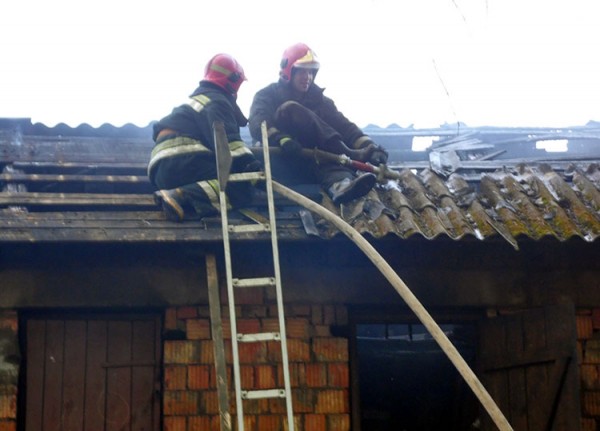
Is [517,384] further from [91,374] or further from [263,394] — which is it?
[91,374]

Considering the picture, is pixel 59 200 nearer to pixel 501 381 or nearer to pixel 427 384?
pixel 501 381

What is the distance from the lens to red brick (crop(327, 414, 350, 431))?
245 inches

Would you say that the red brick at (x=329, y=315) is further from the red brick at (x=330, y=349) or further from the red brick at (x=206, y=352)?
the red brick at (x=206, y=352)

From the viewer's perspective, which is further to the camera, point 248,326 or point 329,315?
point 329,315

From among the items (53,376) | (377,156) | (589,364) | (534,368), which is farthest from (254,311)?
(589,364)

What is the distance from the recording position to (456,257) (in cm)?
654

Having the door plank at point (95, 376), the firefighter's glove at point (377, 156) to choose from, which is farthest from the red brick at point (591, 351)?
the door plank at point (95, 376)

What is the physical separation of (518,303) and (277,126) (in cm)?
223

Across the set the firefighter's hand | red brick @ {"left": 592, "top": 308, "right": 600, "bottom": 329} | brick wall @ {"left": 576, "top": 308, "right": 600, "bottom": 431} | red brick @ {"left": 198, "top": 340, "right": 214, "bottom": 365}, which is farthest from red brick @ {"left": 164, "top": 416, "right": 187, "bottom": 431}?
red brick @ {"left": 592, "top": 308, "right": 600, "bottom": 329}

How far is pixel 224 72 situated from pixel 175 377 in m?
2.22

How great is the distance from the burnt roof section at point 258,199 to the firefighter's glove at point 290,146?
0.91ft

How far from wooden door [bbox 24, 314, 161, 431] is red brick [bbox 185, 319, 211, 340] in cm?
26

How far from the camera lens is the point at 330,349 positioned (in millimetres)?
6340

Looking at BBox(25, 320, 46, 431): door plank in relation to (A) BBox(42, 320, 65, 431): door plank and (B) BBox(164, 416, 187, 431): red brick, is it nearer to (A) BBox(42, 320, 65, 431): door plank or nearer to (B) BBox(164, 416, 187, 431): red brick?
(A) BBox(42, 320, 65, 431): door plank
